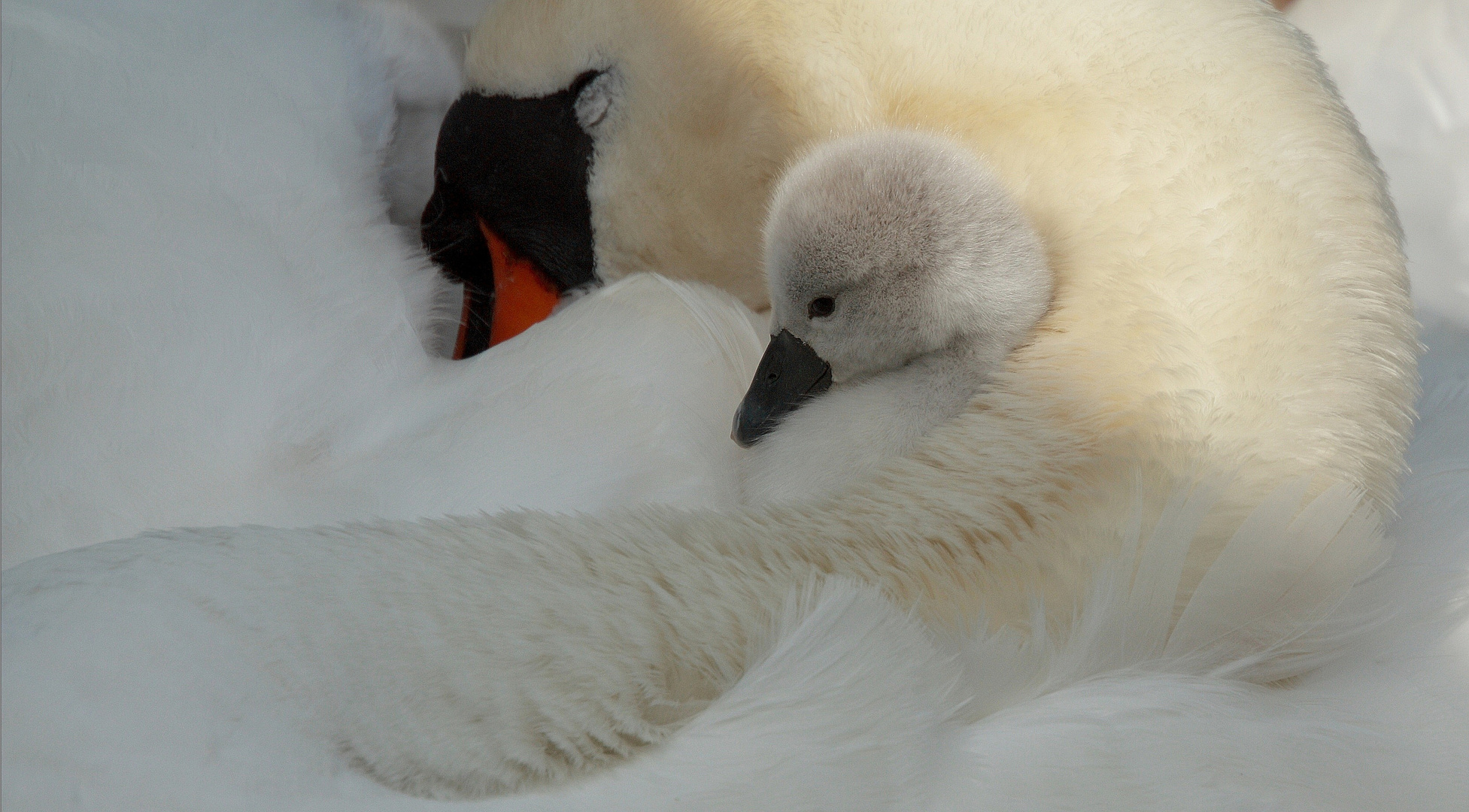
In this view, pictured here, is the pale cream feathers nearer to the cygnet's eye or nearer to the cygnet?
the cygnet

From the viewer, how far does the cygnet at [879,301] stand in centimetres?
111

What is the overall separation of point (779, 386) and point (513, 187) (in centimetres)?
65

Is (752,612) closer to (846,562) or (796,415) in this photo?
(846,562)

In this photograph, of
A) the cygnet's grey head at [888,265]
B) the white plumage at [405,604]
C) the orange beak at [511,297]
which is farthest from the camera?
the orange beak at [511,297]

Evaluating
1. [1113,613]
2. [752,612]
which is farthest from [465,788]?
[1113,613]

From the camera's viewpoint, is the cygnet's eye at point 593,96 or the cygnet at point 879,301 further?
the cygnet's eye at point 593,96

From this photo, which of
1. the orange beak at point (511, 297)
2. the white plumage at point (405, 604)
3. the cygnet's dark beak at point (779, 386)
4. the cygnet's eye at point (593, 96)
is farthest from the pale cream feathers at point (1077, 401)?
the orange beak at point (511, 297)

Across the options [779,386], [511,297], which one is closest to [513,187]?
[511,297]

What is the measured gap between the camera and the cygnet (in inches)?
43.8

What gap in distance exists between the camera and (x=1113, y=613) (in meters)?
0.92

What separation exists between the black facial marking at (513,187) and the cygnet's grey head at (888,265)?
0.51 metres

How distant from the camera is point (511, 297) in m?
1.76

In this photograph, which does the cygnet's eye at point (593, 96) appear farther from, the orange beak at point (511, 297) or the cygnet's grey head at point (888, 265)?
the cygnet's grey head at point (888, 265)

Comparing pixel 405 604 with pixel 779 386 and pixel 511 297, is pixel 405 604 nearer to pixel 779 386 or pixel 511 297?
pixel 779 386
